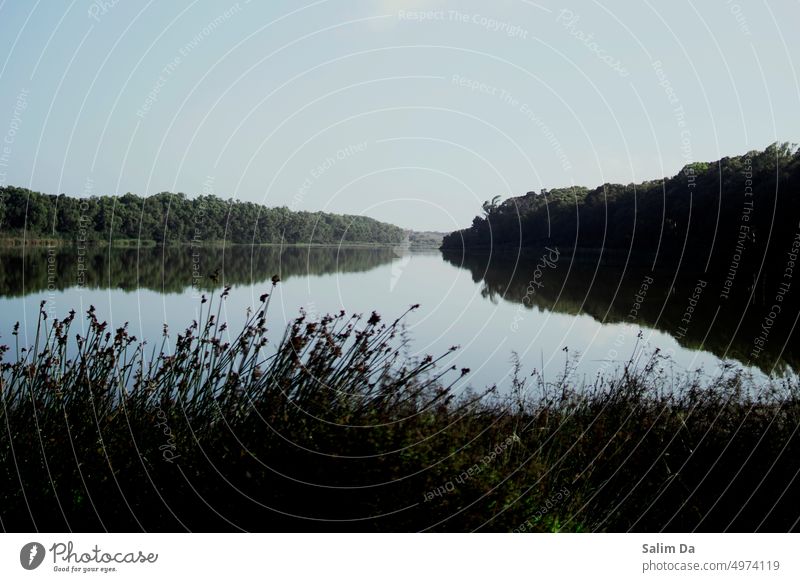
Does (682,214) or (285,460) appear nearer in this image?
(285,460)

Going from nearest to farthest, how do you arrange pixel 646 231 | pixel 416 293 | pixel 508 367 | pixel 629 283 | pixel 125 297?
pixel 508 367 < pixel 416 293 < pixel 125 297 < pixel 629 283 < pixel 646 231

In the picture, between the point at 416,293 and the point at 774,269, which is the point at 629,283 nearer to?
the point at 774,269

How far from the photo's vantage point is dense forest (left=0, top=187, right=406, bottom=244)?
30438mm

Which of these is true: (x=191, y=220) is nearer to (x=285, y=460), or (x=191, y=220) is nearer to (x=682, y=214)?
(x=682, y=214)

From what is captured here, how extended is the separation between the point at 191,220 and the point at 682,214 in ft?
70.9

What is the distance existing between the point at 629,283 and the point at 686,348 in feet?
52.8

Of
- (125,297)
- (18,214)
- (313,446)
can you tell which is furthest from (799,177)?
(18,214)

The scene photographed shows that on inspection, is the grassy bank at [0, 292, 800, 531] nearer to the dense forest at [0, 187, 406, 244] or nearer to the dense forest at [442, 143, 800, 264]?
the dense forest at [442, 143, 800, 264]

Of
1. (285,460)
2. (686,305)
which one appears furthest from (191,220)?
(285,460)

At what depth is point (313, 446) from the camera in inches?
147

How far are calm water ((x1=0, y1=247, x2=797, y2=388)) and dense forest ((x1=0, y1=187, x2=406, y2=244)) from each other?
2.30 meters

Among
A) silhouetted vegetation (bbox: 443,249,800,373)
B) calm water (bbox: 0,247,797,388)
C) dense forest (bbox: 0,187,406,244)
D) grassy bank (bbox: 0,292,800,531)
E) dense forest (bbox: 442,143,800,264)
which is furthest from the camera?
dense forest (bbox: 0,187,406,244)

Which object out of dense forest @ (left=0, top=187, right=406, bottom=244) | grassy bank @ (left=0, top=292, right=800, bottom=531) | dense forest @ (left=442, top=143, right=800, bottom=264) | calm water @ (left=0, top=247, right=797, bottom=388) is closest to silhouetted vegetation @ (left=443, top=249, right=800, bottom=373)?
calm water @ (left=0, top=247, right=797, bottom=388)

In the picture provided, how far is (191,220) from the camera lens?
1291 inches
